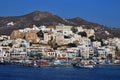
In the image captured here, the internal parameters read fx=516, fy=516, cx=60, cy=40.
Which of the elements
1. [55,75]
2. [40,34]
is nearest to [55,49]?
[40,34]

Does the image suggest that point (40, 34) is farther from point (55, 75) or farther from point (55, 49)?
point (55, 75)

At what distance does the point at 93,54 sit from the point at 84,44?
25.1 ft

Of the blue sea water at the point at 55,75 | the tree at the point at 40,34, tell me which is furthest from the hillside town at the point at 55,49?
the blue sea water at the point at 55,75

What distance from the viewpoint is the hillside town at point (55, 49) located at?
10394cm

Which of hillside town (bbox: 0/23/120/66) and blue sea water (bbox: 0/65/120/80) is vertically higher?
hillside town (bbox: 0/23/120/66)

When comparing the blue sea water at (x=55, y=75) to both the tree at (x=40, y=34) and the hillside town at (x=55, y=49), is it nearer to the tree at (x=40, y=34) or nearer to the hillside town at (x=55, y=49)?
the hillside town at (x=55, y=49)

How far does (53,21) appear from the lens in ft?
631

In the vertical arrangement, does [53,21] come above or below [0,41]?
above

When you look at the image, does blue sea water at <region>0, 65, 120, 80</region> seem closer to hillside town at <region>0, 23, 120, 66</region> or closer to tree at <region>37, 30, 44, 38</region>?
hillside town at <region>0, 23, 120, 66</region>

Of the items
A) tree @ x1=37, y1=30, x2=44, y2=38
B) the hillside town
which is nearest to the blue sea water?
the hillside town

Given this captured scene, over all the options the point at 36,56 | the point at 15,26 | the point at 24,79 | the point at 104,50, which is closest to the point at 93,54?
the point at 104,50

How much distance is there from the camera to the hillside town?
103938mm

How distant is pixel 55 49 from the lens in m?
114

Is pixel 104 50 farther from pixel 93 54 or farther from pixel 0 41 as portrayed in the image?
pixel 0 41
